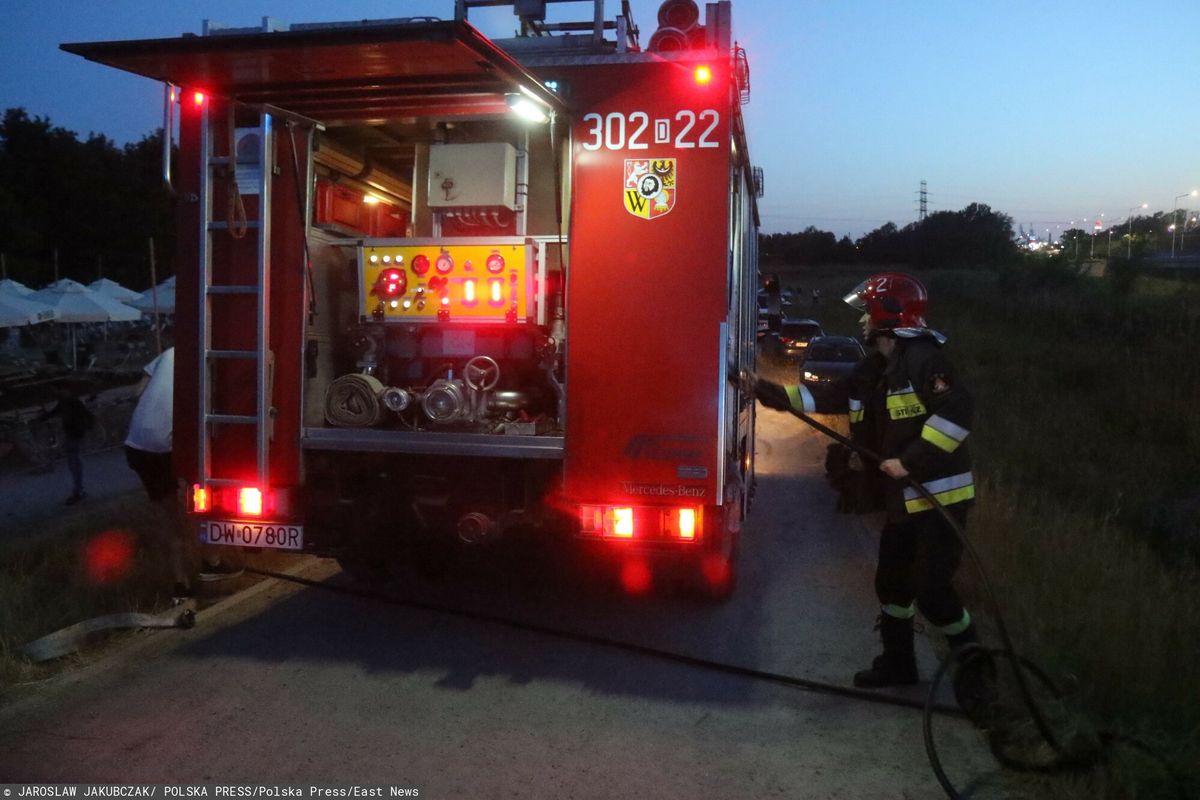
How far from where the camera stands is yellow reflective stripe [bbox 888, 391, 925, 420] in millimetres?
5094

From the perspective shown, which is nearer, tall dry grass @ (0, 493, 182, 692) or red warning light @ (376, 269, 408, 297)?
tall dry grass @ (0, 493, 182, 692)

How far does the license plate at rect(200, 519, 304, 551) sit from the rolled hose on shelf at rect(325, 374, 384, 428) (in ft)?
2.10

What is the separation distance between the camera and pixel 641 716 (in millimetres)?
4812

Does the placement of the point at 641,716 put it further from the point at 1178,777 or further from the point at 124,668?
the point at 124,668

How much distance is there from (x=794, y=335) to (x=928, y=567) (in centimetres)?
2309

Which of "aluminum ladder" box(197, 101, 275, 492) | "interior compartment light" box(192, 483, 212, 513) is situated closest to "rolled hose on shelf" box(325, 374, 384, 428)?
"aluminum ladder" box(197, 101, 275, 492)

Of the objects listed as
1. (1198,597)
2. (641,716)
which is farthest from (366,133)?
(1198,597)

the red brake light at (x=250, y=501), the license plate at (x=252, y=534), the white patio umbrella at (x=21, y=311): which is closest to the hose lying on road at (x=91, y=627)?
the license plate at (x=252, y=534)

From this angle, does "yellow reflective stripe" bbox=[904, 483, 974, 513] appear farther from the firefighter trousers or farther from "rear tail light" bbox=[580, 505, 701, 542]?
"rear tail light" bbox=[580, 505, 701, 542]

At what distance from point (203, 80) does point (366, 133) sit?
1495 mm

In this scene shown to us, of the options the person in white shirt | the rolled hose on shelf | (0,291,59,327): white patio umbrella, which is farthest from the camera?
(0,291,59,327): white patio umbrella

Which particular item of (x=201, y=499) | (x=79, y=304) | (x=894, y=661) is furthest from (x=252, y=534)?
(x=79, y=304)

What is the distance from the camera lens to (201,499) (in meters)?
5.75

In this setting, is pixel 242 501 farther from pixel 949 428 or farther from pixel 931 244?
pixel 931 244
